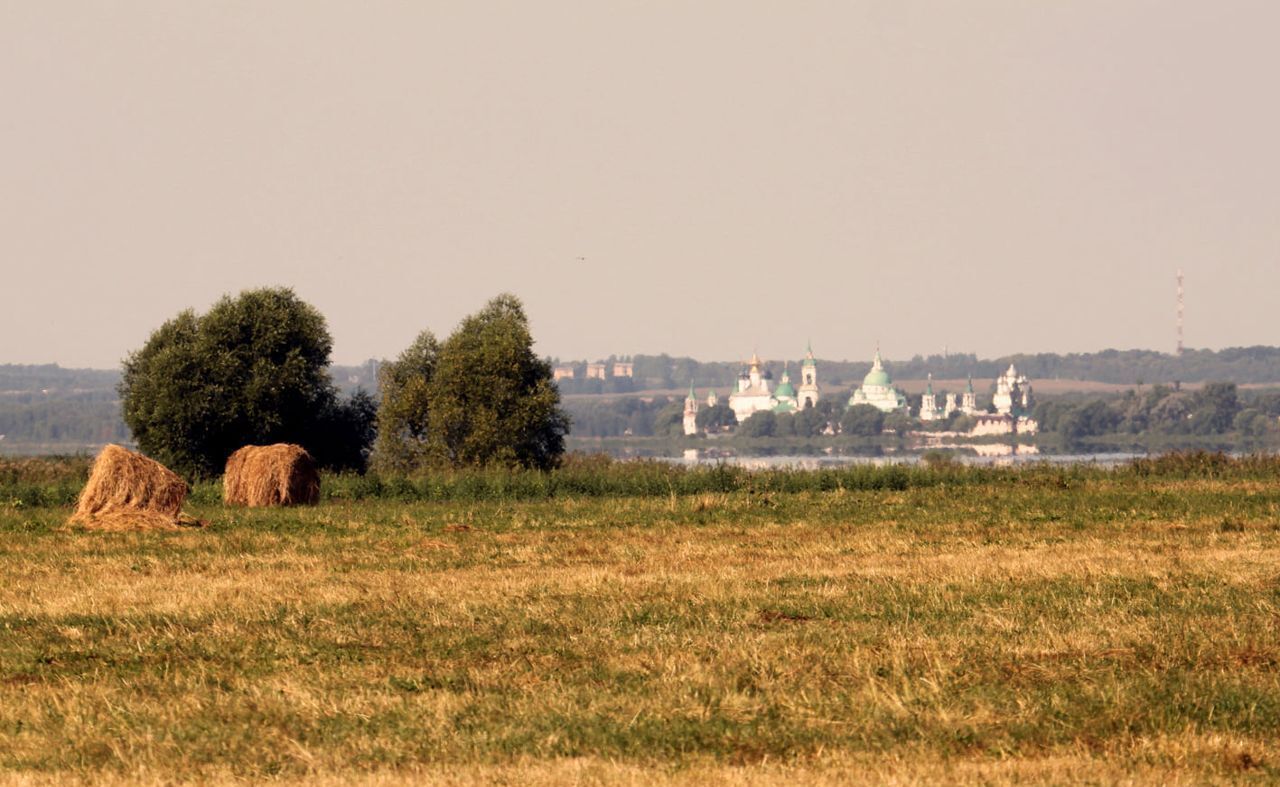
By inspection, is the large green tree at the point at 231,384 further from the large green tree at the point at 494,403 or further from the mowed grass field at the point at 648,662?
the mowed grass field at the point at 648,662

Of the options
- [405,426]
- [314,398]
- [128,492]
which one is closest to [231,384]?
[314,398]

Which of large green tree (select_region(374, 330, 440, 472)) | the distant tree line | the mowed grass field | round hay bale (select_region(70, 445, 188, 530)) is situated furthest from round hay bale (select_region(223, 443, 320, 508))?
large green tree (select_region(374, 330, 440, 472))

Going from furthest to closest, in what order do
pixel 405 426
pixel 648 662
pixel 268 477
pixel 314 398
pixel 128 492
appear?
pixel 405 426
pixel 314 398
pixel 268 477
pixel 128 492
pixel 648 662

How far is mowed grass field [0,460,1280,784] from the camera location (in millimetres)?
12539

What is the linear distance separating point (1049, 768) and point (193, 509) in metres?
35.4

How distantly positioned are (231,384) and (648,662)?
174ft

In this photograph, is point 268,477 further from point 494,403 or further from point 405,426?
point 405,426

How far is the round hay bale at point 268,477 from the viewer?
1781 inches

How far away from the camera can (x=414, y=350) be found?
77875 millimetres

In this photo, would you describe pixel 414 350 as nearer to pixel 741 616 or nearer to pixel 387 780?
pixel 741 616

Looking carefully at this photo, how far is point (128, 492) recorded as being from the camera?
124 ft

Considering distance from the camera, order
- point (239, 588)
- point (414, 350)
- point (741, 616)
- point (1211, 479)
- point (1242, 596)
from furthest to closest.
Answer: point (414, 350) → point (1211, 479) → point (239, 588) → point (1242, 596) → point (741, 616)

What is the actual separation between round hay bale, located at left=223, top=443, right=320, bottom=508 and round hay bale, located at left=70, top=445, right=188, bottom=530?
6552mm

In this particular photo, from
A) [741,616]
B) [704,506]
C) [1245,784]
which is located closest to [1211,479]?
[704,506]
